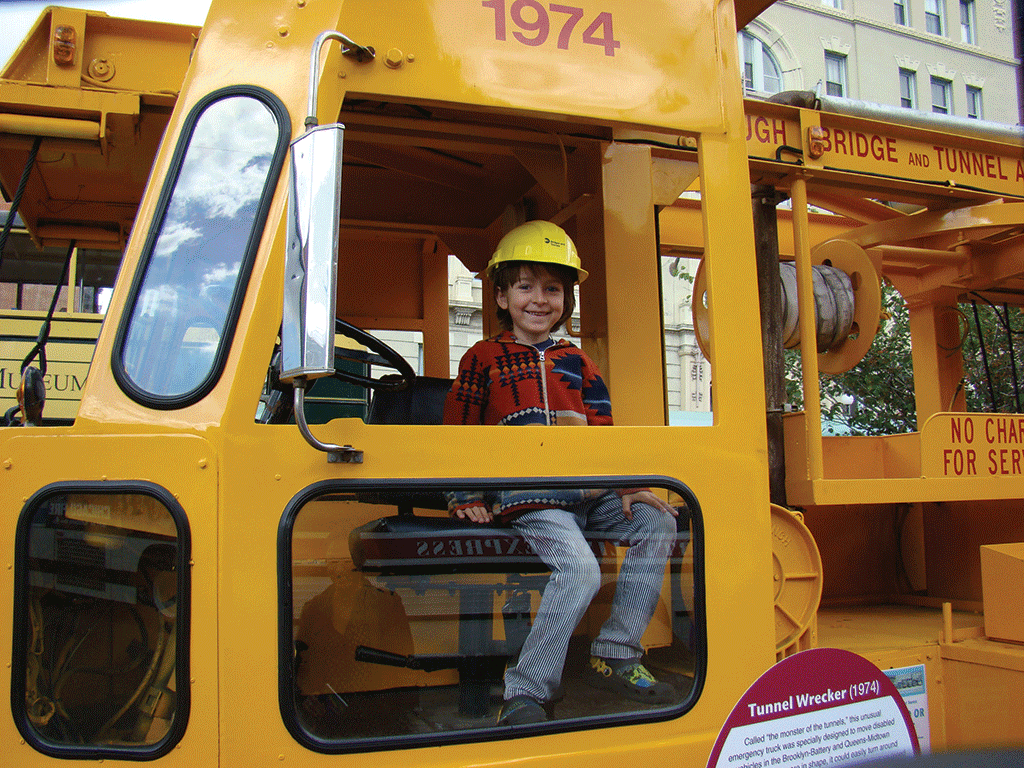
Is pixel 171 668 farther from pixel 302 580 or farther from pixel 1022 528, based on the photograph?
pixel 1022 528

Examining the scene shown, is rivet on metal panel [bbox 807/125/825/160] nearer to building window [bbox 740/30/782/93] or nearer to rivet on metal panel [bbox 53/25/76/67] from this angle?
rivet on metal panel [bbox 53/25/76/67]

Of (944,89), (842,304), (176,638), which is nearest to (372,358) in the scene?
(176,638)

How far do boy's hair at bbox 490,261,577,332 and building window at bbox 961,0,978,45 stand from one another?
26.6m

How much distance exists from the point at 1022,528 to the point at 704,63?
7.96ft

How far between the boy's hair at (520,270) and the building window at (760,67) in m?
21.0

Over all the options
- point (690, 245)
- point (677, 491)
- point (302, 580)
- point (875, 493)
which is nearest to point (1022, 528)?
point (875, 493)

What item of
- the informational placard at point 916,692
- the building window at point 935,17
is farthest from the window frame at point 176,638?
the building window at point 935,17

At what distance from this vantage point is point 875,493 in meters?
2.75

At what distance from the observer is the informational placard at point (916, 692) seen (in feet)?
8.09

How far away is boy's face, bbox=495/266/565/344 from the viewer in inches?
90.2

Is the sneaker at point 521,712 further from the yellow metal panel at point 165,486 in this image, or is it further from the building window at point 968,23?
the building window at point 968,23

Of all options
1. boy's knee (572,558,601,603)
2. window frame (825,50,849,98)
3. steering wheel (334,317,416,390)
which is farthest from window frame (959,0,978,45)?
boy's knee (572,558,601,603)

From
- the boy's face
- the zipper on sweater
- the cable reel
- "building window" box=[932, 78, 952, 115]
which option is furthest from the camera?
"building window" box=[932, 78, 952, 115]

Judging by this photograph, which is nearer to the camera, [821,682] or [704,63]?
[821,682]
